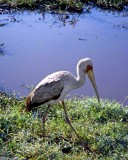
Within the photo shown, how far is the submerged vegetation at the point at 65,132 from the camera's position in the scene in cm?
518

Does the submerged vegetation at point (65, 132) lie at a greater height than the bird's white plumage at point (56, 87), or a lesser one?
lesser

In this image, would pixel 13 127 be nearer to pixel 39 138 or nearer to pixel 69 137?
pixel 39 138

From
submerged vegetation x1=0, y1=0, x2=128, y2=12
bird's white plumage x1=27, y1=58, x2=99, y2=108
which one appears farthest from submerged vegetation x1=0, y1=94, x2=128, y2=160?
submerged vegetation x1=0, y1=0, x2=128, y2=12

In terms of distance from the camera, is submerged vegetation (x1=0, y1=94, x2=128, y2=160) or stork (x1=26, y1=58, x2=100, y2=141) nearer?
submerged vegetation (x1=0, y1=94, x2=128, y2=160)

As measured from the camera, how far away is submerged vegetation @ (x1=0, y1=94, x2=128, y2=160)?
17.0ft

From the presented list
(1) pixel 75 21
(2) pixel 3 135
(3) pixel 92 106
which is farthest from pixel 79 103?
(1) pixel 75 21

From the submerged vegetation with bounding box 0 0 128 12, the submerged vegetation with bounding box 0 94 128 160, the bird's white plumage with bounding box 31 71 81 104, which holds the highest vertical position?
the submerged vegetation with bounding box 0 0 128 12

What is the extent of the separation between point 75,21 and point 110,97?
14.0ft

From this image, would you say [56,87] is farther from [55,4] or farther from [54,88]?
[55,4]

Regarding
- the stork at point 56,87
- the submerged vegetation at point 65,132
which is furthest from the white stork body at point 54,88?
the submerged vegetation at point 65,132

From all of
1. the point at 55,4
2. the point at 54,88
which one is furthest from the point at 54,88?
the point at 55,4

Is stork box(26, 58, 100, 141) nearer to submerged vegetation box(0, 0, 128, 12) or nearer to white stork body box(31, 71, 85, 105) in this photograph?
white stork body box(31, 71, 85, 105)

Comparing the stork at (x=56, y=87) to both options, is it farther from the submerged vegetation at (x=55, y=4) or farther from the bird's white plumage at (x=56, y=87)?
the submerged vegetation at (x=55, y=4)

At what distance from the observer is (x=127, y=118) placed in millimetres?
6609
